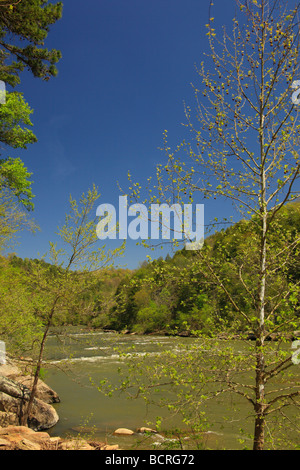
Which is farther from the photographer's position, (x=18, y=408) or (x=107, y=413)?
(x=107, y=413)

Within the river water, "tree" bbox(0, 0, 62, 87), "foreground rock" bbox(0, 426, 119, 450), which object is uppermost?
"tree" bbox(0, 0, 62, 87)

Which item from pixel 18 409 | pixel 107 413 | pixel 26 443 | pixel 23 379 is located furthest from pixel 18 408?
pixel 26 443

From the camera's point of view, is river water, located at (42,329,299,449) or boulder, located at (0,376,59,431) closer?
river water, located at (42,329,299,449)

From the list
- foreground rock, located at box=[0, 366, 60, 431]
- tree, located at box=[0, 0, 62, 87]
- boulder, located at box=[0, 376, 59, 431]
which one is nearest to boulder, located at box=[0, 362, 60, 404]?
foreground rock, located at box=[0, 366, 60, 431]

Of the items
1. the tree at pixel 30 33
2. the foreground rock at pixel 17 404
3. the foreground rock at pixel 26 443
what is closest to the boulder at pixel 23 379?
the foreground rock at pixel 17 404

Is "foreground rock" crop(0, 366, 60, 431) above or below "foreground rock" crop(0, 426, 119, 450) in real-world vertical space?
below

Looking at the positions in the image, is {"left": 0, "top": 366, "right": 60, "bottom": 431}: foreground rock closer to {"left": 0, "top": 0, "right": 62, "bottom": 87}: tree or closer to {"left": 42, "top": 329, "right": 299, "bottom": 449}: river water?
{"left": 42, "top": 329, "right": 299, "bottom": 449}: river water

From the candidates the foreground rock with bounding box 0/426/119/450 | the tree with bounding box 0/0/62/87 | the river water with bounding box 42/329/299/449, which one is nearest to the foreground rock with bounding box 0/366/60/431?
the river water with bounding box 42/329/299/449

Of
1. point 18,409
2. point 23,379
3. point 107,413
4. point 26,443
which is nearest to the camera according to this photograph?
point 26,443

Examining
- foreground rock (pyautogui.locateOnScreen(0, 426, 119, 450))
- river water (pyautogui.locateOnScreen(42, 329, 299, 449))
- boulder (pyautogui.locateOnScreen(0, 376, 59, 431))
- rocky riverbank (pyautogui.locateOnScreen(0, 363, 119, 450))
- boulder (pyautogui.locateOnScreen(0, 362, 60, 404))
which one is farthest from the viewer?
boulder (pyautogui.locateOnScreen(0, 362, 60, 404))

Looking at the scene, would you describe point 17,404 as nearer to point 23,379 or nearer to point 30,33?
point 23,379

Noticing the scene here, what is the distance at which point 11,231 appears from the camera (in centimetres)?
1145

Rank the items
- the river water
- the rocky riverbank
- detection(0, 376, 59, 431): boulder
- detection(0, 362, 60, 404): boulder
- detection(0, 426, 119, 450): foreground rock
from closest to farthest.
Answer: detection(0, 426, 119, 450): foreground rock < the rocky riverbank < the river water < detection(0, 376, 59, 431): boulder < detection(0, 362, 60, 404): boulder
